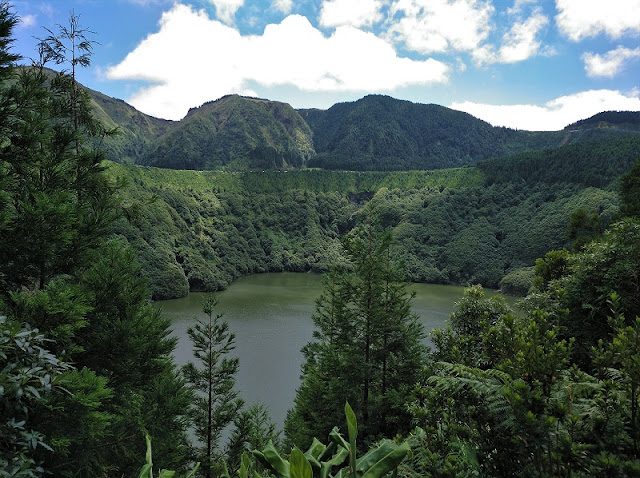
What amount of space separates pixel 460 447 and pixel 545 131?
200015 millimetres

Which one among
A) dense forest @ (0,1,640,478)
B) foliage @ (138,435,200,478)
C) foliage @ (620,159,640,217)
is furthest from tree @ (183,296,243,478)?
foliage @ (620,159,640,217)

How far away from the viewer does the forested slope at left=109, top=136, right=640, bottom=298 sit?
62.6 m

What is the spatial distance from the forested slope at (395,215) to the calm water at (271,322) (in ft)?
20.4

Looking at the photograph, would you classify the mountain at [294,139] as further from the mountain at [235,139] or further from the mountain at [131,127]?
the mountain at [131,127]

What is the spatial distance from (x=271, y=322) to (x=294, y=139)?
160 metres

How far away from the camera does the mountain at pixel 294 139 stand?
147 meters

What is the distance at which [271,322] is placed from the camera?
39.7m

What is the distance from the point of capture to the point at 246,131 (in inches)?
6452

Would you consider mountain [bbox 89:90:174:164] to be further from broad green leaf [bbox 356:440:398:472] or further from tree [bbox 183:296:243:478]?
broad green leaf [bbox 356:440:398:472]

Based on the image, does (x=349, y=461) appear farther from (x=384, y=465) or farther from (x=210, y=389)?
(x=210, y=389)

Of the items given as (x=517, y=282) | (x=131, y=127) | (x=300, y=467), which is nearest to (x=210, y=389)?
(x=300, y=467)

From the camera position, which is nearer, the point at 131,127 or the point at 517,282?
the point at 517,282

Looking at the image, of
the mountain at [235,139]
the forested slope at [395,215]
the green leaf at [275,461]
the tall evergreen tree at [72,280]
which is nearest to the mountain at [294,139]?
the mountain at [235,139]

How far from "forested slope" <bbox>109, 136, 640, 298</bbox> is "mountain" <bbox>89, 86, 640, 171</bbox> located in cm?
5156
